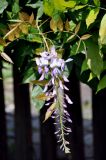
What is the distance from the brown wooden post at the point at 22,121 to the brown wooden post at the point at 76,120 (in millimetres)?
237

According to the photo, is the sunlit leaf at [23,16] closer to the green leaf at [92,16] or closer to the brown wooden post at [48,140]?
the green leaf at [92,16]

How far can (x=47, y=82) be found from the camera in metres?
1.16

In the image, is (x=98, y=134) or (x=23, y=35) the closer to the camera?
(x=23, y=35)

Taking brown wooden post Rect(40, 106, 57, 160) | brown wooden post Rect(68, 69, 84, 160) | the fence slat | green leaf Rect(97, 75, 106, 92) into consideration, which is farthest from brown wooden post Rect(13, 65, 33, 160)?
green leaf Rect(97, 75, 106, 92)

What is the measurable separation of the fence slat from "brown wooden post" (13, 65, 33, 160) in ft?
1.14

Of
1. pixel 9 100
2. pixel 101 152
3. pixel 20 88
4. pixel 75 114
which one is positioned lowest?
pixel 101 152

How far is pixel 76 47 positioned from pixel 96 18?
0.10 meters

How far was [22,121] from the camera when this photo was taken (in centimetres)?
242

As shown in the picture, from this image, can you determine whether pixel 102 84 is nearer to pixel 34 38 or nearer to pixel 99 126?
pixel 34 38

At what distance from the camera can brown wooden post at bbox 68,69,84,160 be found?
223cm

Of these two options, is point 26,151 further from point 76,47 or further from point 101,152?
point 76,47

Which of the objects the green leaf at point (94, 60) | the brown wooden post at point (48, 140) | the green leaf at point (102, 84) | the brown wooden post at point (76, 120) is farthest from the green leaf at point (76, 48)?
the brown wooden post at point (48, 140)

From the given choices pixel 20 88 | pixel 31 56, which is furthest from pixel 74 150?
pixel 31 56

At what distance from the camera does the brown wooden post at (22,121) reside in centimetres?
237
